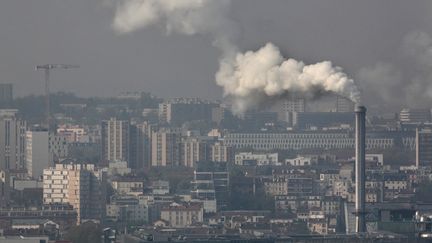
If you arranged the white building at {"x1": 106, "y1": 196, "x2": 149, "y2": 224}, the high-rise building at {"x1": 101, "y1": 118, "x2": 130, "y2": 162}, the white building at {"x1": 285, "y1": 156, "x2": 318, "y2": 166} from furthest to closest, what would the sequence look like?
the high-rise building at {"x1": 101, "y1": 118, "x2": 130, "y2": 162}, the white building at {"x1": 285, "y1": 156, "x2": 318, "y2": 166}, the white building at {"x1": 106, "y1": 196, "x2": 149, "y2": 224}

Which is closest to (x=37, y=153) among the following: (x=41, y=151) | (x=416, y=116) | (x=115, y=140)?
(x=41, y=151)

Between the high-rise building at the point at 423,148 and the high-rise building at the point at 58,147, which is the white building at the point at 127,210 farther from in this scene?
the high-rise building at the point at 423,148

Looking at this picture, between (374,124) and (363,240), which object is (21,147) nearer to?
(374,124)

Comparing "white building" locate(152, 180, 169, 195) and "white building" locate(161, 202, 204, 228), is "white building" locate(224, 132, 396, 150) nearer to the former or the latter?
"white building" locate(152, 180, 169, 195)

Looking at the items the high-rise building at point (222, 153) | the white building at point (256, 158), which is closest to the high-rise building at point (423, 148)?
the white building at point (256, 158)

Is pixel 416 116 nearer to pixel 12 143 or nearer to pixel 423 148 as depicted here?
pixel 423 148

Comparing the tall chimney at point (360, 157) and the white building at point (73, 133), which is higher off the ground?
the white building at point (73, 133)

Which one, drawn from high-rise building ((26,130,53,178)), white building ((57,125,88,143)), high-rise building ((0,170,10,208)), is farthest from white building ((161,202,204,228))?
white building ((57,125,88,143))

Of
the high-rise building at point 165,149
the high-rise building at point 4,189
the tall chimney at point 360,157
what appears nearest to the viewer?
the tall chimney at point 360,157
